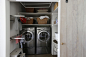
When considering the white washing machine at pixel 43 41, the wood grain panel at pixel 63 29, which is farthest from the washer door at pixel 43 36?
the wood grain panel at pixel 63 29

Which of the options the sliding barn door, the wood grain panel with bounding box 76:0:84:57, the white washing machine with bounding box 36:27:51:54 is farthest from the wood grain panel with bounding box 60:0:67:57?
the white washing machine with bounding box 36:27:51:54

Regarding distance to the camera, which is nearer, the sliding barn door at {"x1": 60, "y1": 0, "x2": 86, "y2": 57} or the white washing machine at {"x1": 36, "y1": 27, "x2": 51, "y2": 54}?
the sliding barn door at {"x1": 60, "y1": 0, "x2": 86, "y2": 57}

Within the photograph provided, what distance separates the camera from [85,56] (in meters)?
1.95

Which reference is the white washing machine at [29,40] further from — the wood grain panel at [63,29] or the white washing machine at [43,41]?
the wood grain panel at [63,29]

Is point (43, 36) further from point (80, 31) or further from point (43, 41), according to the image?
point (80, 31)

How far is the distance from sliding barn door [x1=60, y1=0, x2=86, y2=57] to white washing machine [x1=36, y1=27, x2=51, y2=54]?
5.90 feet

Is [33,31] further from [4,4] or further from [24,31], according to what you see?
[4,4]

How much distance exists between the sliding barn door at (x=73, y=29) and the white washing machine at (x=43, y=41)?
180 centimetres

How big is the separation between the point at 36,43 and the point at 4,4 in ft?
7.86

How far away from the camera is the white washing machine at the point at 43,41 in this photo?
12.2ft

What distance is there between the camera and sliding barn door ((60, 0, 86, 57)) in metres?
1.94

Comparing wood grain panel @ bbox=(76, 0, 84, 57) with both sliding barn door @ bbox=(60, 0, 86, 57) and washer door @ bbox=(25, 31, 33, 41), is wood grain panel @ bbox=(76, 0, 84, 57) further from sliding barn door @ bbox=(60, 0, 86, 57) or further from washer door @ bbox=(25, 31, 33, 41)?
washer door @ bbox=(25, 31, 33, 41)

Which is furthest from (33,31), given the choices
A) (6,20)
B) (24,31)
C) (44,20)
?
(6,20)

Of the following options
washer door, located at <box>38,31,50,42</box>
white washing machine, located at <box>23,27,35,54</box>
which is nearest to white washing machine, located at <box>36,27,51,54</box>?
washer door, located at <box>38,31,50,42</box>
